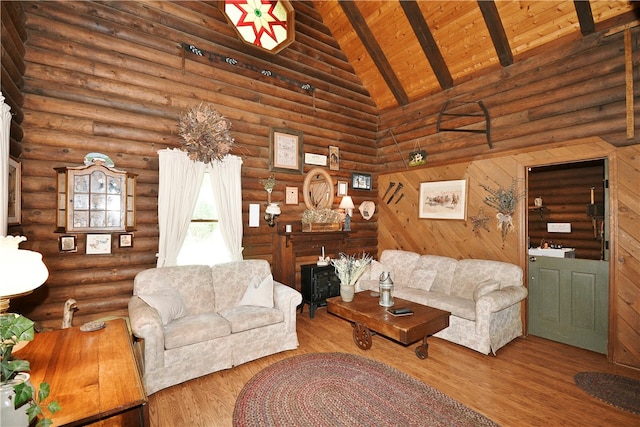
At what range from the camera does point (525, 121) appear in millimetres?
4355

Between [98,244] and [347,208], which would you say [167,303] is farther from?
[347,208]

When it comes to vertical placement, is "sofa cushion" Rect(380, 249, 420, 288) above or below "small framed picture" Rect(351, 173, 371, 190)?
below

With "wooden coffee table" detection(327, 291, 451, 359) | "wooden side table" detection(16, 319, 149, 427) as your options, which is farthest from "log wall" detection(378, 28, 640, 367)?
"wooden side table" detection(16, 319, 149, 427)

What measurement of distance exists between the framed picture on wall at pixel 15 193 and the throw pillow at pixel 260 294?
249cm

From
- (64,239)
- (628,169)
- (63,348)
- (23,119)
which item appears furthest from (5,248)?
(628,169)

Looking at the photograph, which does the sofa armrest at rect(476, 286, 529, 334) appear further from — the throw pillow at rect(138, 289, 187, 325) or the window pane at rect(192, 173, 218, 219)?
the window pane at rect(192, 173, 218, 219)

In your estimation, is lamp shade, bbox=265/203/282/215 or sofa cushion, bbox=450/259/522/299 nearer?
sofa cushion, bbox=450/259/522/299

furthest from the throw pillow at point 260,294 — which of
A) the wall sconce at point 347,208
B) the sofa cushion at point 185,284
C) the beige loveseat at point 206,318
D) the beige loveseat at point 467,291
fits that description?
the wall sconce at point 347,208

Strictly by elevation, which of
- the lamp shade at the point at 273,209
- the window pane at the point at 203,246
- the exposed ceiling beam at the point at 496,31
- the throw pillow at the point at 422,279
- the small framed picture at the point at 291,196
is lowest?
the throw pillow at the point at 422,279

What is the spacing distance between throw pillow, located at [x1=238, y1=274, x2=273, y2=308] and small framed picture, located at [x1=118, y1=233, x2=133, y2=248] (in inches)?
64.2

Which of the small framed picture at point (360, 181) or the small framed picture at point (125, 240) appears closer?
the small framed picture at point (125, 240)

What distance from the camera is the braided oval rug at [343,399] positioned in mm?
2447

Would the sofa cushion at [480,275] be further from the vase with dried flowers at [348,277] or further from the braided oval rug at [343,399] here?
the braided oval rug at [343,399]

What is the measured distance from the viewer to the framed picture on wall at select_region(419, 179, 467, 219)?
16.6 feet
